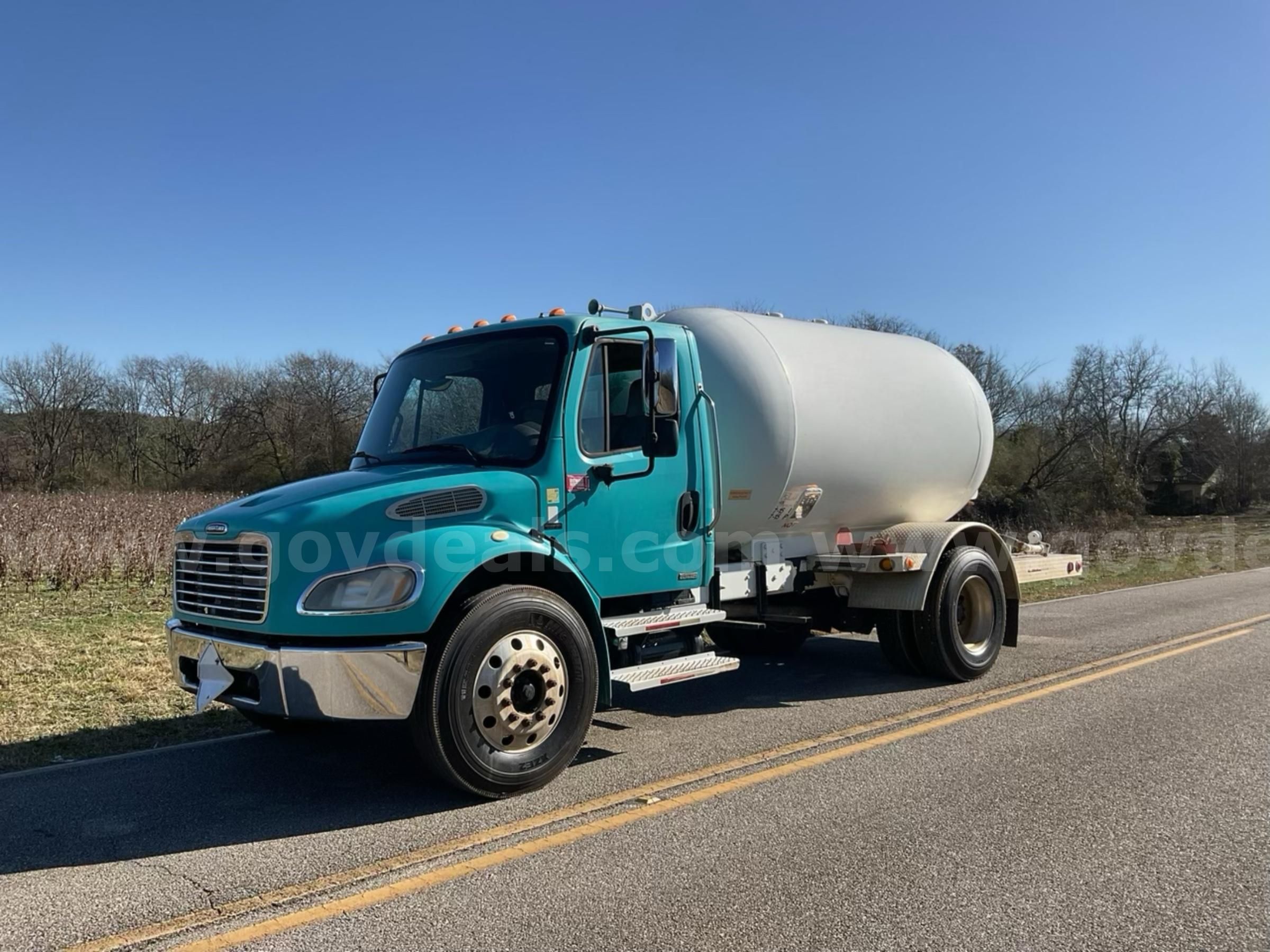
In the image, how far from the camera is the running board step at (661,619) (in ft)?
19.9

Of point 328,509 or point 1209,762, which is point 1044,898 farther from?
point 328,509

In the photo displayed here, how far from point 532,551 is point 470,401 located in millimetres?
1322

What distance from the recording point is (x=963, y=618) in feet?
29.1

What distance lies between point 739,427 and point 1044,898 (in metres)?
4.00

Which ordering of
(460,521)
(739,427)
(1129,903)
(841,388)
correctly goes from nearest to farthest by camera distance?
(1129,903), (460,521), (739,427), (841,388)

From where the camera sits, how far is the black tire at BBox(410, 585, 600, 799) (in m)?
4.93

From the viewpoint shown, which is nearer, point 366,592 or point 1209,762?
point 366,592

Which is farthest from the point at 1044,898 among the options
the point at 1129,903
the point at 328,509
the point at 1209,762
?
the point at 328,509

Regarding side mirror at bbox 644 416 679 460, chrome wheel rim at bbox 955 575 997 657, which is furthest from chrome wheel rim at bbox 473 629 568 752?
chrome wheel rim at bbox 955 575 997 657

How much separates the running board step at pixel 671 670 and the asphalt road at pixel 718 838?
1.55 feet

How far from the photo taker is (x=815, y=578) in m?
8.41

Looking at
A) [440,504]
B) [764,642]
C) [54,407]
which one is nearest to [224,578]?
[440,504]

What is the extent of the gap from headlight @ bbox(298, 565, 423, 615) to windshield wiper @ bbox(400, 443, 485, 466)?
1.08 m

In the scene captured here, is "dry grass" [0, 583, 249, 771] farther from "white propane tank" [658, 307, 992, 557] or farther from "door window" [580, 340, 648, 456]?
"white propane tank" [658, 307, 992, 557]
